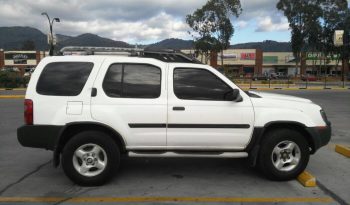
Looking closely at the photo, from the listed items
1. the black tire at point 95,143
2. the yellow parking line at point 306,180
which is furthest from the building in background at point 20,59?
the yellow parking line at point 306,180

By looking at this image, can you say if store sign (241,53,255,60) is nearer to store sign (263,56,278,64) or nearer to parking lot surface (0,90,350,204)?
store sign (263,56,278,64)

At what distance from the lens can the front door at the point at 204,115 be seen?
609 cm

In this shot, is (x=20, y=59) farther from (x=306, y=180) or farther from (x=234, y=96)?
(x=306, y=180)

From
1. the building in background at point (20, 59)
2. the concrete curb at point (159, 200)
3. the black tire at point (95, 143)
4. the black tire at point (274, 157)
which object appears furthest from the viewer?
the building in background at point (20, 59)

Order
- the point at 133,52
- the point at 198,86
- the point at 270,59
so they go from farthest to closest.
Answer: the point at 270,59, the point at 133,52, the point at 198,86

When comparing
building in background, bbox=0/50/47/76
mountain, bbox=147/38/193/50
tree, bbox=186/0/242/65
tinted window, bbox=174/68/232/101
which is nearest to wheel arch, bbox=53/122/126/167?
tinted window, bbox=174/68/232/101

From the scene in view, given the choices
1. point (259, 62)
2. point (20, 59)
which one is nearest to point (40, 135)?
point (259, 62)

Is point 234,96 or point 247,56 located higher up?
point 247,56

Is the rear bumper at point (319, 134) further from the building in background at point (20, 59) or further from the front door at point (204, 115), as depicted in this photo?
the building in background at point (20, 59)

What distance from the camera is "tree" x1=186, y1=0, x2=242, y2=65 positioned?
5303 cm

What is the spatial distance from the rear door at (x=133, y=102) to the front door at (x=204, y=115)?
14cm

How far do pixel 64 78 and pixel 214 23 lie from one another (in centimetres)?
4924

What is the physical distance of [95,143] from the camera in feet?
19.7

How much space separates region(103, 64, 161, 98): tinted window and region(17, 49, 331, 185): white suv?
14 mm
